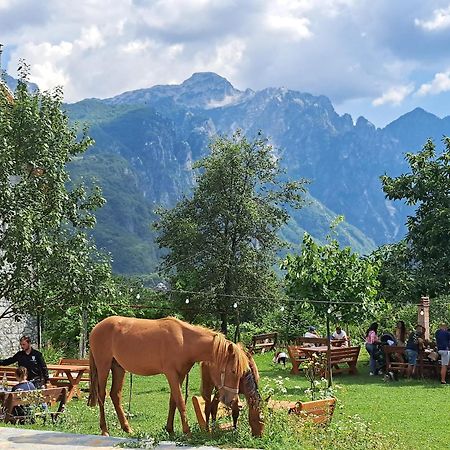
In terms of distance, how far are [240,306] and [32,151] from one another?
1788 centimetres

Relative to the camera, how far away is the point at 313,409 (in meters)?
9.18

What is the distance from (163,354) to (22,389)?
3290mm

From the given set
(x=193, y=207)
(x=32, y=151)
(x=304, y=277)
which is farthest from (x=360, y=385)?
(x=193, y=207)

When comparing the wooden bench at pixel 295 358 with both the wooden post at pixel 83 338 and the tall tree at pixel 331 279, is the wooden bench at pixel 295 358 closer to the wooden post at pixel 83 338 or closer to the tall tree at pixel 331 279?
the tall tree at pixel 331 279

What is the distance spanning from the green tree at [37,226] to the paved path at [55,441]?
5953mm

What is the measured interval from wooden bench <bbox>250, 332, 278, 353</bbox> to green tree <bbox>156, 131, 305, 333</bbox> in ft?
16.5

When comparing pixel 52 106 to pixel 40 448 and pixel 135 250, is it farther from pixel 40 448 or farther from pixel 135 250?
pixel 135 250

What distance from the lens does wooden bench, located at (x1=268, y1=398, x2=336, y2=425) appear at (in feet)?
29.2

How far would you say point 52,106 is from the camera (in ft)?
55.7

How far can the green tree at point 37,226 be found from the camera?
14.0m

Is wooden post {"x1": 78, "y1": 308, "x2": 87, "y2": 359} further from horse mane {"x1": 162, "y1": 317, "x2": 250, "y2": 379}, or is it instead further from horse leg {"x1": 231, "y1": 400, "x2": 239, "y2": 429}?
horse leg {"x1": 231, "y1": 400, "x2": 239, "y2": 429}

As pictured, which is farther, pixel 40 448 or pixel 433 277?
pixel 433 277

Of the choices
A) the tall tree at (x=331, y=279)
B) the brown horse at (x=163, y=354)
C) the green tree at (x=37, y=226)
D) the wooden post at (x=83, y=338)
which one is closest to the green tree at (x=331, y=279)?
the tall tree at (x=331, y=279)

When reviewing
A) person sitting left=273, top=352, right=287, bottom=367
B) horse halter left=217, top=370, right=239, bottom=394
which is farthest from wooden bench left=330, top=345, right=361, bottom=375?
horse halter left=217, top=370, right=239, bottom=394
